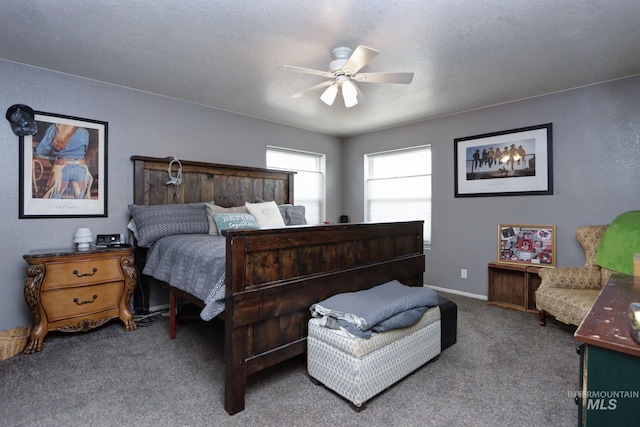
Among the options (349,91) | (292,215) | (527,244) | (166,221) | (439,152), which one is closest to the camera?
(349,91)

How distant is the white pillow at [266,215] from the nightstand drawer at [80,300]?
144cm

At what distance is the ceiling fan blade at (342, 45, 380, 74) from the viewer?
199 centimetres

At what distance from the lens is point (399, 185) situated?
5027 mm

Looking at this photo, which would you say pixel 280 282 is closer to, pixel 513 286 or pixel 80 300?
pixel 80 300

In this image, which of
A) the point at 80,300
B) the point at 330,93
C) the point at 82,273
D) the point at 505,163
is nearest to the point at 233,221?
the point at 82,273

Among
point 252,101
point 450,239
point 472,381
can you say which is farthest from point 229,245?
point 450,239

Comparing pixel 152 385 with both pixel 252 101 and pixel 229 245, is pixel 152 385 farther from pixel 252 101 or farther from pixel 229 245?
pixel 252 101

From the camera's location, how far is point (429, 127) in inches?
179

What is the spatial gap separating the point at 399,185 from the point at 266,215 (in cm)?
242

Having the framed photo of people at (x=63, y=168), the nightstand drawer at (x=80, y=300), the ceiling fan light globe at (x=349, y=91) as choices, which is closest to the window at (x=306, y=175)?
the framed photo of people at (x=63, y=168)

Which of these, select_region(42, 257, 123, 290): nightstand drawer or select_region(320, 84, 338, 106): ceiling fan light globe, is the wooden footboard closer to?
select_region(320, 84, 338, 106): ceiling fan light globe

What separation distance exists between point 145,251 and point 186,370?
160 centimetres

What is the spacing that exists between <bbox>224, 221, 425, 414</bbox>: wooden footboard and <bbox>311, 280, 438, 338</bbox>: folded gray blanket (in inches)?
6.2

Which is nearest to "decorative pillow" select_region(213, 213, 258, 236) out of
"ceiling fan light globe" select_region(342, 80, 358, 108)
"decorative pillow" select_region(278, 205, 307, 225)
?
"decorative pillow" select_region(278, 205, 307, 225)
